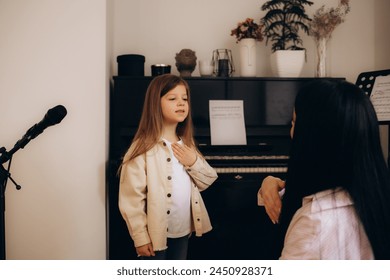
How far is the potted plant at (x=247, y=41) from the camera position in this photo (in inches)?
95.2

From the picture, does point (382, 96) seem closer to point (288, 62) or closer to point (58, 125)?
point (288, 62)

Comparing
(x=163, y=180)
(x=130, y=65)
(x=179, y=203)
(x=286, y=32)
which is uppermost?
(x=286, y=32)

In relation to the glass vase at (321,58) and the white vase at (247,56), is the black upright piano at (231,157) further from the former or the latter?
the glass vase at (321,58)

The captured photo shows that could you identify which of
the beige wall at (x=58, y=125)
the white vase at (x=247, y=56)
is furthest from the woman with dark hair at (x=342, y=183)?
the white vase at (x=247, y=56)

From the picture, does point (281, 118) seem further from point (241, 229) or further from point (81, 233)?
point (81, 233)

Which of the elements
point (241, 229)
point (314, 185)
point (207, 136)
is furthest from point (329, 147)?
point (207, 136)

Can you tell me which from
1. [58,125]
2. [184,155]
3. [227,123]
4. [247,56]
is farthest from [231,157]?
[58,125]

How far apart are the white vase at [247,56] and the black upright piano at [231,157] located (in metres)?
0.12

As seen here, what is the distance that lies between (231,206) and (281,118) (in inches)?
30.7

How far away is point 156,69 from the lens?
7.46 feet

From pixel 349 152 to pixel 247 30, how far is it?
6.11 ft

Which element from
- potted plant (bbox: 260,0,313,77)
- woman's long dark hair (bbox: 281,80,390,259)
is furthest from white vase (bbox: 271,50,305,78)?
woman's long dark hair (bbox: 281,80,390,259)

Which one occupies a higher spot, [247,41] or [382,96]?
[247,41]

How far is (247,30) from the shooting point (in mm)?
2420
